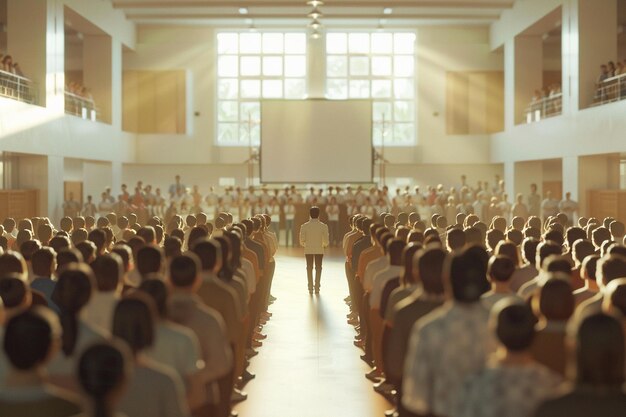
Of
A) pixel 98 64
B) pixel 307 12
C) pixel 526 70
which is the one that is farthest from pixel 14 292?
pixel 526 70

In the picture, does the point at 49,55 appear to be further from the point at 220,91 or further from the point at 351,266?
the point at 351,266

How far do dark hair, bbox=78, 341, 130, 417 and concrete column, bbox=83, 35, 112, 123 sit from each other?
105ft

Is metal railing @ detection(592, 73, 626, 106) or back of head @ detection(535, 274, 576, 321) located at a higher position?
metal railing @ detection(592, 73, 626, 106)

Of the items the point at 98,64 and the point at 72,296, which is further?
the point at 98,64

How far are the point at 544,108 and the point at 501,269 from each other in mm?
26938

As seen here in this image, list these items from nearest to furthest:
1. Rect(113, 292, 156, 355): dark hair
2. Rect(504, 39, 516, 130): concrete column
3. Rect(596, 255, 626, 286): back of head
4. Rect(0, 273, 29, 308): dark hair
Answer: Rect(113, 292, 156, 355): dark hair < Rect(0, 273, 29, 308): dark hair < Rect(596, 255, 626, 286): back of head < Rect(504, 39, 516, 130): concrete column

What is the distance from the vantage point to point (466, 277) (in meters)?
4.39

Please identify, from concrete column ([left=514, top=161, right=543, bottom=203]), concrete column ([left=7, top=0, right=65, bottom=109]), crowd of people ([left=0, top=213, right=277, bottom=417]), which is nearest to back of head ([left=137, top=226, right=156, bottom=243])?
crowd of people ([left=0, top=213, right=277, bottom=417])

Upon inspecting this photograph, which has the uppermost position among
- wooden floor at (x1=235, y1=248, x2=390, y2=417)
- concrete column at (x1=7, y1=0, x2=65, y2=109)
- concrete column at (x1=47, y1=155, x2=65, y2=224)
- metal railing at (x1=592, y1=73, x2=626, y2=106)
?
concrete column at (x1=7, y1=0, x2=65, y2=109)

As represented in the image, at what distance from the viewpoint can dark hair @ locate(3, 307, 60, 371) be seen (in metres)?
3.37

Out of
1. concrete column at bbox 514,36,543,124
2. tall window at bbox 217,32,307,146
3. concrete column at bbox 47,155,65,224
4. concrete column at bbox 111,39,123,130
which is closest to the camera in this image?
concrete column at bbox 47,155,65,224

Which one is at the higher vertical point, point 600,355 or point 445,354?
point 600,355

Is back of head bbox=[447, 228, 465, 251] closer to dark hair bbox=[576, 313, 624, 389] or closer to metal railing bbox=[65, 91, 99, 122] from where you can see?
dark hair bbox=[576, 313, 624, 389]

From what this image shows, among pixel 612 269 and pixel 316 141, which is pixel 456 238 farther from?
pixel 316 141
